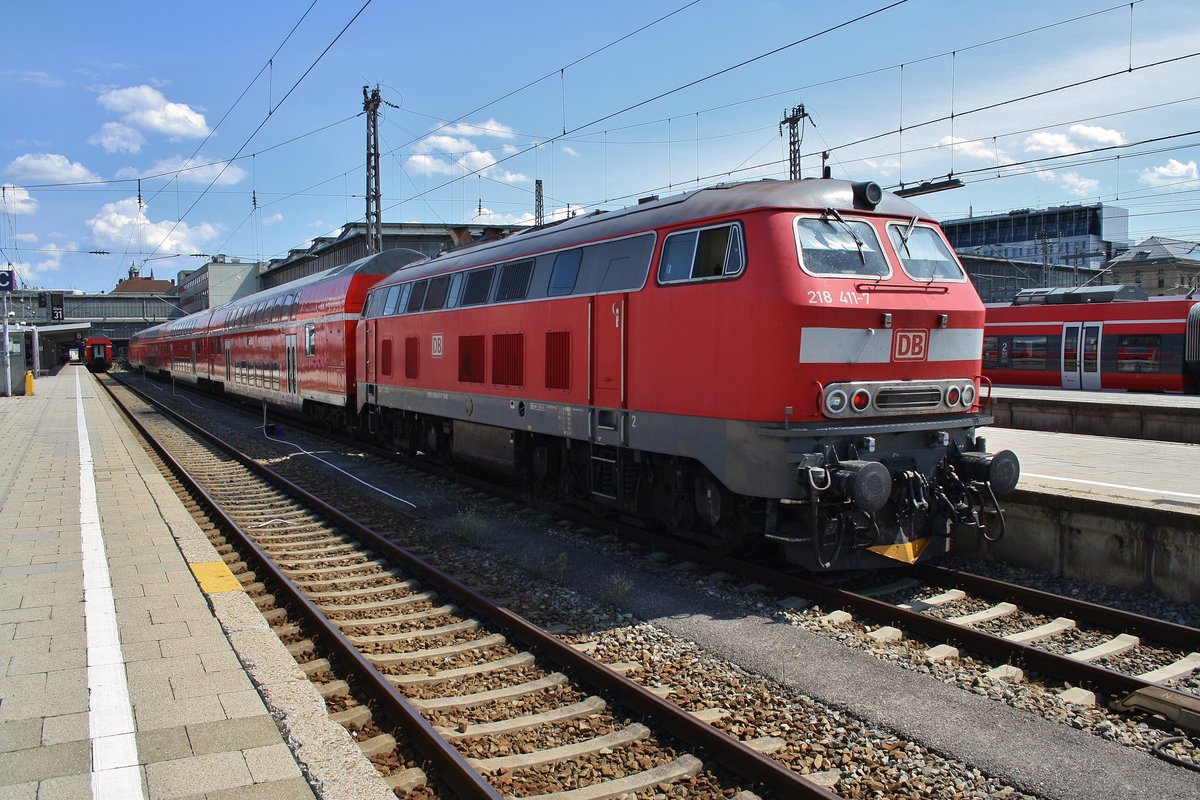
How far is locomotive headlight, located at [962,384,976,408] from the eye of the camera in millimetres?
8309

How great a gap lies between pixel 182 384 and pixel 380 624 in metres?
46.5

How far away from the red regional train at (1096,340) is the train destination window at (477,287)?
2086 cm

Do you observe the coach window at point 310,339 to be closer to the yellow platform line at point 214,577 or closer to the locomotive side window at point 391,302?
the locomotive side window at point 391,302

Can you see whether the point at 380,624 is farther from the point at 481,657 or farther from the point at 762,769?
the point at 762,769

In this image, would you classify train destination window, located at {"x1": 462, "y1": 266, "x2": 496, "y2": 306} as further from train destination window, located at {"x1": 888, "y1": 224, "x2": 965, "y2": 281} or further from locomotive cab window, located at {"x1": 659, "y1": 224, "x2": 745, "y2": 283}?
train destination window, located at {"x1": 888, "y1": 224, "x2": 965, "y2": 281}

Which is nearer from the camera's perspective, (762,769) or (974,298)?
(762,769)

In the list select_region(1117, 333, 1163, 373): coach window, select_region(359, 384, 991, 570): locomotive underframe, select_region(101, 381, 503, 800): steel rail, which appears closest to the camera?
select_region(101, 381, 503, 800): steel rail

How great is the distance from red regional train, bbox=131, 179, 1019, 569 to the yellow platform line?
3941 millimetres

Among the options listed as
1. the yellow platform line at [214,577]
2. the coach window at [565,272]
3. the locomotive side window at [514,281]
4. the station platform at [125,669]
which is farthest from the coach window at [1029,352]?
the yellow platform line at [214,577]

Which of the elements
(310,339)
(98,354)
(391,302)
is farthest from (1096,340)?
(98,354)

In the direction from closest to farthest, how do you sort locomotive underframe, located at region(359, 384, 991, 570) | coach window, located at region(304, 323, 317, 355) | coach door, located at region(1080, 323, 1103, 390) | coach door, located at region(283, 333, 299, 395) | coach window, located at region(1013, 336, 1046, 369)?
locomotive underframe, located at region(359, 384, 991, 570)
coach window, located at region(304, 323, 317, 355)
coach door, located at region(283, 333, 299, 395)
coach door, located at region(1080, 323, 1103, 390)
coach window, located at region(1013, 336, 1046, 369)

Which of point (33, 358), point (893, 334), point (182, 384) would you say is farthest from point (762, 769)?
point (33, 358)

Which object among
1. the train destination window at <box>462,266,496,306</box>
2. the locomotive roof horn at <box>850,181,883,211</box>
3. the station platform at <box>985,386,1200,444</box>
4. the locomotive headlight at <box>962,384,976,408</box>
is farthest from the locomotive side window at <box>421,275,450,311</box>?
the station platform at <box>985,386,1200,444</box>

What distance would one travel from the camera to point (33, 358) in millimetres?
49406
